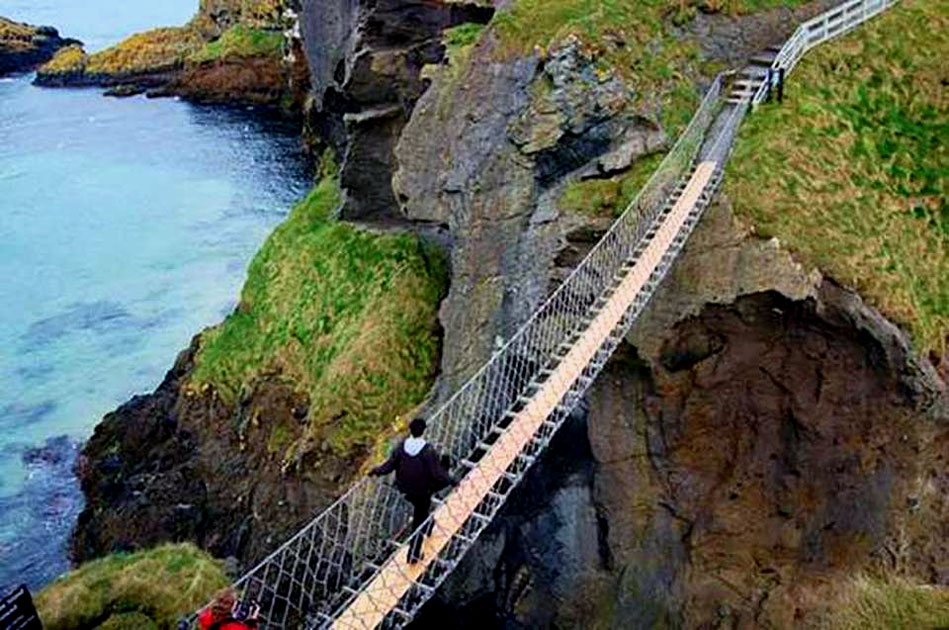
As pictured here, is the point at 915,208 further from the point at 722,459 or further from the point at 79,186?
the point at 79,186

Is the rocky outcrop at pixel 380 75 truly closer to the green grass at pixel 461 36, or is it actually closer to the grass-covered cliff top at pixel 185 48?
the green grass at pixel 461 36

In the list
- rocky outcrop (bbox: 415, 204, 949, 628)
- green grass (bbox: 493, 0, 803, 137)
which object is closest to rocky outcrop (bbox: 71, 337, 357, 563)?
rocky outcrop (bbox: 415, 204, 949, 628)

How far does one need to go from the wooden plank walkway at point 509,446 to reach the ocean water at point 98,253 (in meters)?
15.3

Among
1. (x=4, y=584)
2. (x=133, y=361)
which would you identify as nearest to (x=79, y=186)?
(x=133, y=361)

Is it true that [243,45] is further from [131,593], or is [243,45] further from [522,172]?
[131,593]

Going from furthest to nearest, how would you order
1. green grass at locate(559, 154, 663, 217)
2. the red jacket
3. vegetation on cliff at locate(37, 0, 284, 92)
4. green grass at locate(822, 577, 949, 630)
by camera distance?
vegetation on cliff at locate(37, 0, 284, 92) → green grass at locate(559, 154, 663, 217) → green grass at locate(822, 577, 949, 630) → the red jacket

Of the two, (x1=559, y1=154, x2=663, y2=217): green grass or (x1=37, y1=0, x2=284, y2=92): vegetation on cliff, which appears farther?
(x1=37, y1=0, x2=284, y2=92): vegetation on cliff

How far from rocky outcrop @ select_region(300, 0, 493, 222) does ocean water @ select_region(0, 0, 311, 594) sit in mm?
9495

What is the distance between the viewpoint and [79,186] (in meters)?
51.2

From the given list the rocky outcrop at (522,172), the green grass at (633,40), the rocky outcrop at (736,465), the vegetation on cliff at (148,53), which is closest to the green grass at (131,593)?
the rocky outcrop at (736,465)

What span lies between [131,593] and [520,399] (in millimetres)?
5682

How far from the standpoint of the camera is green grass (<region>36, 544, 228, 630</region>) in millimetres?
12601

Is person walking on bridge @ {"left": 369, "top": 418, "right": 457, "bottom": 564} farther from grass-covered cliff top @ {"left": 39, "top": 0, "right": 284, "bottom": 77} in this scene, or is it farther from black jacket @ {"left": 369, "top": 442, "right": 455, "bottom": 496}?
grass-covered cliff top @ {"left": 39, "top": 0, "right": 284, "bottom": 77}

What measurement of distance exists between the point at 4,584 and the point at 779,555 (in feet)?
56.7
